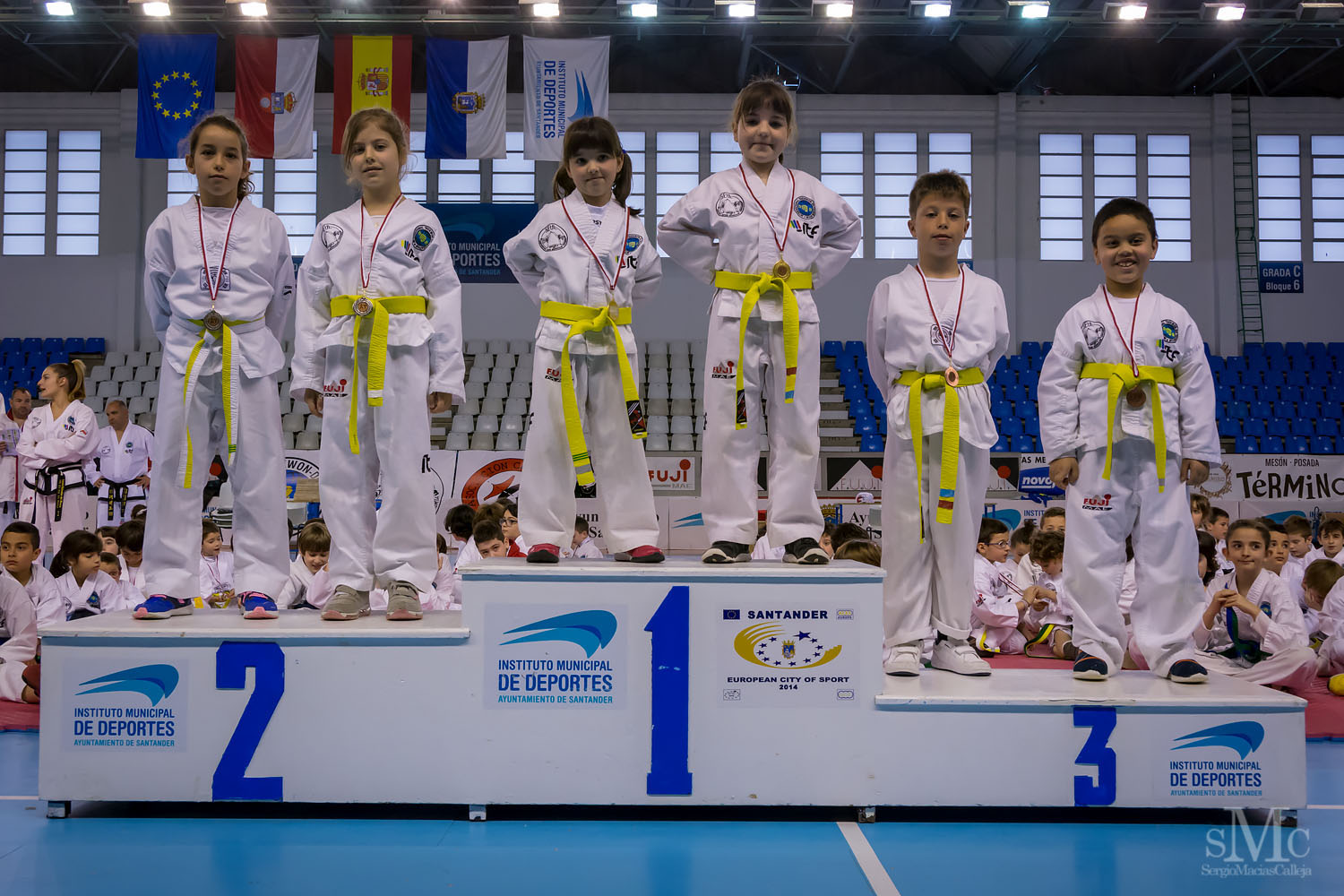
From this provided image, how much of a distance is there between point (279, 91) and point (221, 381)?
10544mm

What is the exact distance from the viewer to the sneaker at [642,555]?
12.6 feet

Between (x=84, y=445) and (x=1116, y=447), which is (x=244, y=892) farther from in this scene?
(x=84, y=445)

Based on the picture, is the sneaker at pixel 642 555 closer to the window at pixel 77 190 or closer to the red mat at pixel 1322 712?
the red mat at pixel 1322 712

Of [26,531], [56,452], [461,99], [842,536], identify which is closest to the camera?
[26,531]

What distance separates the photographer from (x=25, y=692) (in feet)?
17.4

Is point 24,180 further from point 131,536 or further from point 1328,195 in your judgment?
point 1328,195

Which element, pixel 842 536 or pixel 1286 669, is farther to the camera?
pixel 842 536

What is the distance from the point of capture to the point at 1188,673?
380cm

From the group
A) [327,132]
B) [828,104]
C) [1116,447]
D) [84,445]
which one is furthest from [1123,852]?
[327,132]

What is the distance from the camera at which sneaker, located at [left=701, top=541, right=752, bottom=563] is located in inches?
152

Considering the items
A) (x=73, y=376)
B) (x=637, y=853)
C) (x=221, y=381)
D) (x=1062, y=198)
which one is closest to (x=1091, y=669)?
(x=637, y=853)

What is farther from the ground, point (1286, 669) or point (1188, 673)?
point (1188, 673)

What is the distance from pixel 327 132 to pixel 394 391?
14268 millimetres

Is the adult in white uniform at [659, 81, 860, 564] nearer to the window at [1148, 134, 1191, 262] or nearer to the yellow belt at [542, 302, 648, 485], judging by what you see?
the yellow belt at [542, 302, 648, 485]
